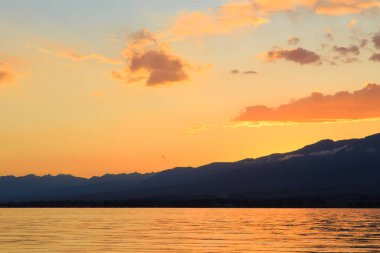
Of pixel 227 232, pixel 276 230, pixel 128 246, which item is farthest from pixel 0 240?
pixel 276 230

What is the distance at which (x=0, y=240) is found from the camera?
244ft

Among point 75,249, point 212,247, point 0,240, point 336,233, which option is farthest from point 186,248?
point 336,233

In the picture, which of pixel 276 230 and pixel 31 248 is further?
pixel 276 230

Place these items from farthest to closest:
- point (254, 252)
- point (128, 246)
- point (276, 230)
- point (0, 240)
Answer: point (276, 230) < point (0, 240) < point (128, 246) < point (254, 252)

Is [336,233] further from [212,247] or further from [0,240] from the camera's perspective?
[0,240]

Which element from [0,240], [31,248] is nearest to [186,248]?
[31,248]

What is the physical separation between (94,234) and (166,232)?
925cm

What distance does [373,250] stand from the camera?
2451 inches

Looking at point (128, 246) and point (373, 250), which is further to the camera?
point (128, 246)

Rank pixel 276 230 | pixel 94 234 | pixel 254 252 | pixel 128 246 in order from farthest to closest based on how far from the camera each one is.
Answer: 1. pixel 276 230
2. pixel 94 234
3. pixel 128 246
4. pixel 254 252

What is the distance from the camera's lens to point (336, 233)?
8594cm

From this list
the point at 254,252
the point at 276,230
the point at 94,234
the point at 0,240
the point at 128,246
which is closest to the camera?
the point at 254,252

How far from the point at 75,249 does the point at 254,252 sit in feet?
55.1

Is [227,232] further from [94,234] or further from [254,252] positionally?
[254,252]
